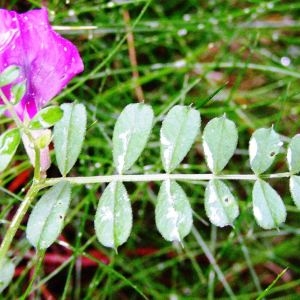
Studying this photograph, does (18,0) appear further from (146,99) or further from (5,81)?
(5,81)

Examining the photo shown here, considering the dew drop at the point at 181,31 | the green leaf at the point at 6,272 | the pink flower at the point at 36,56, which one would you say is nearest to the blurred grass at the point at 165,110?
the dew drop at the point at 181,31

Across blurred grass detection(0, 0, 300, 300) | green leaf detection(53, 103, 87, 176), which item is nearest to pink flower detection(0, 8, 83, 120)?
green leaf detection(53, 103, 87, 176)

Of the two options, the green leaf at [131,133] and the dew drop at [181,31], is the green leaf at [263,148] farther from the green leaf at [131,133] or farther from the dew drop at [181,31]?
the dew drop at [181,31]

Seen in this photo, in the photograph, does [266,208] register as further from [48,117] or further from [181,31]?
[181,31]

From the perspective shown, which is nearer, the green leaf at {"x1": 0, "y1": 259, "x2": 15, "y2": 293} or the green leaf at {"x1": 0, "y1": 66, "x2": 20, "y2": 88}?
the green leaf at {"x1": 0, "y1": 66, "x2": 20, "y2": 88}

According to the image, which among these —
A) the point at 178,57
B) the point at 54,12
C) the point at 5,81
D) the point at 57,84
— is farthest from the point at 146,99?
the point at 5,81

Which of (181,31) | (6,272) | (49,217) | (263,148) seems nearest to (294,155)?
(263,148)

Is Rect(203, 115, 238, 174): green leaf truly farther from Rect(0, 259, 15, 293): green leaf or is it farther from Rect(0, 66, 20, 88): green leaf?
Rect(0, 259, 15, 293): green leaf
